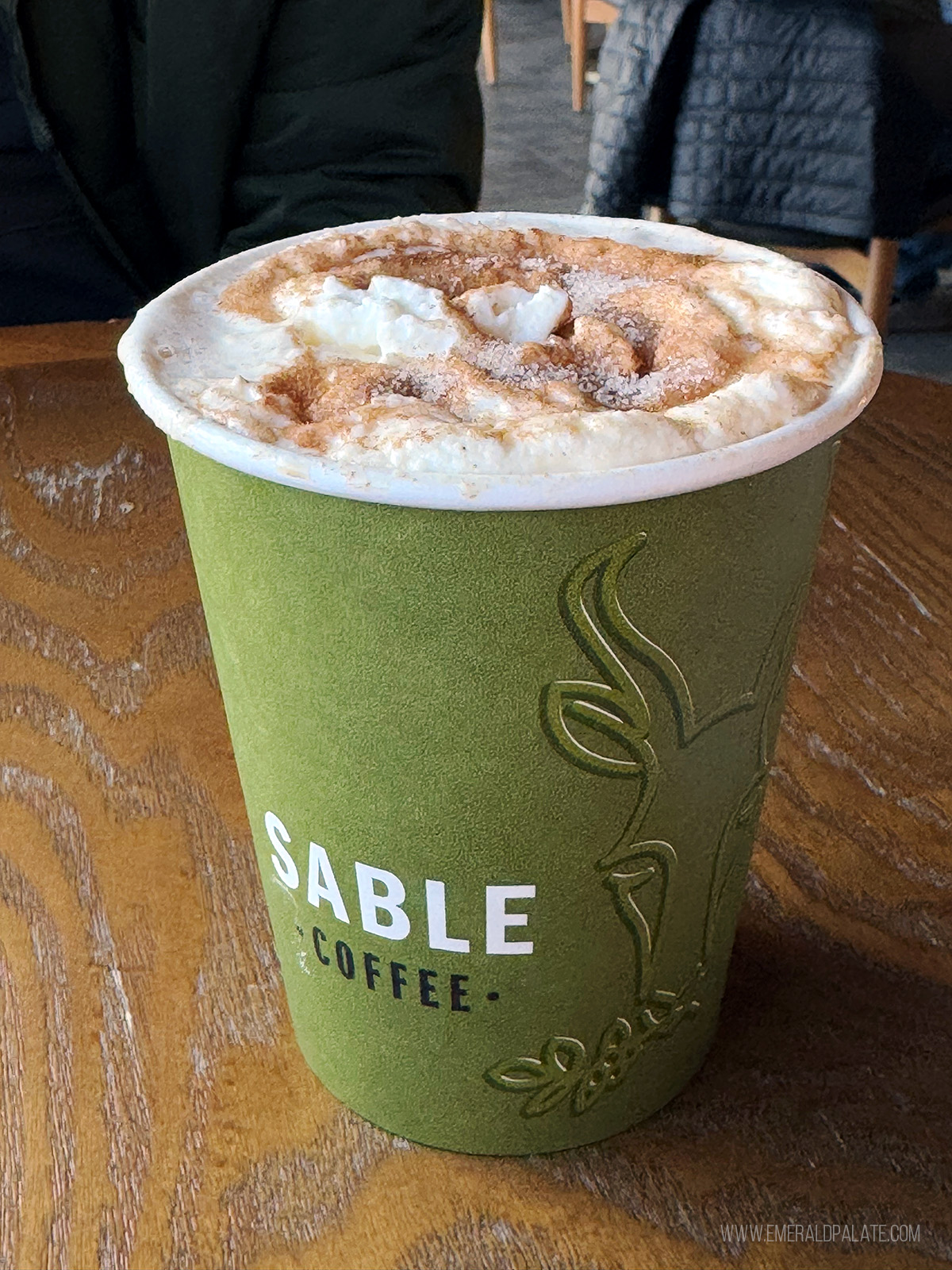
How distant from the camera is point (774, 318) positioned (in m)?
0.46

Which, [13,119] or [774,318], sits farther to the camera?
[13,119]

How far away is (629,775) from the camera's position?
42 cm

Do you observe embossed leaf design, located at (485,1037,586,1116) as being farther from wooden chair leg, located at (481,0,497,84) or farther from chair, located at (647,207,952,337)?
wooden chair leg, located at (481,0,497,84)

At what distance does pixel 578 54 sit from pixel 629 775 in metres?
4.28

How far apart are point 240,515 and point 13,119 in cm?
109

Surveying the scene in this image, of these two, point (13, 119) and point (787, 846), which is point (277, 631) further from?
point (13, 119)

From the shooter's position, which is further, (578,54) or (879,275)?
(578,54)

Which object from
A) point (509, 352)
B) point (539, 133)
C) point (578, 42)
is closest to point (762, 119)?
point (509, 352)

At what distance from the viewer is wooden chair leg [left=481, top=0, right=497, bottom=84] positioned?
4.43m

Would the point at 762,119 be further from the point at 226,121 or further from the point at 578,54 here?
the point at 578,54

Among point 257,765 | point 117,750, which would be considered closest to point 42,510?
point 117,750

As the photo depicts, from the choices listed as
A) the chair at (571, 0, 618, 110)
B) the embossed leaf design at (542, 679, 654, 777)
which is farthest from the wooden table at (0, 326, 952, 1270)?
the chair at (571, 0, 618, 110)

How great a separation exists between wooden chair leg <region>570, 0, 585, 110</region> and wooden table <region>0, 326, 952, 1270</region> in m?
3.67

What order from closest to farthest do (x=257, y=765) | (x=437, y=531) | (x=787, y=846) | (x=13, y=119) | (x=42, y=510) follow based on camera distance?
1. (x=437, y=531)
2. (x=257, y=765)
3. (x=787, y=846)
4. (x=42, y=510)
5. (x=13, y=119)
